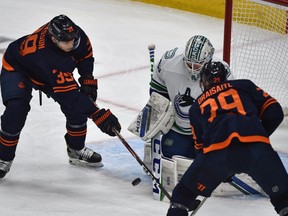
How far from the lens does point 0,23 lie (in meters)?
8.59

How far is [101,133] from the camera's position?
6129 millimetres

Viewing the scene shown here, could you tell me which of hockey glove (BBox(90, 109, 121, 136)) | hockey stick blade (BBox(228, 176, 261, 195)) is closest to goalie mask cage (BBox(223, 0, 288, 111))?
hockey stick blade (BBox(228, 176, 261, 195))

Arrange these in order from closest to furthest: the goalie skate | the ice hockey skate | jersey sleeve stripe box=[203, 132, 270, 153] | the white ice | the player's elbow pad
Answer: jersey sleeve stripe box=[203, 132, 270, 153]
the player's elbow pad
the white ice
the ice hockey skate
the goalie skate

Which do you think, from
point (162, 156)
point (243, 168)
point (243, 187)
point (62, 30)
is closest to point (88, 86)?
point (62, 30)

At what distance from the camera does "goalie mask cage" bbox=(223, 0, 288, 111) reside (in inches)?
248

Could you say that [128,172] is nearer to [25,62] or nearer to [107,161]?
[107,161]

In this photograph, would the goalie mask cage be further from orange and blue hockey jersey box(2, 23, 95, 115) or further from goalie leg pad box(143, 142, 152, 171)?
orange and blue hockey jersey box(2, 23, 95, 115)

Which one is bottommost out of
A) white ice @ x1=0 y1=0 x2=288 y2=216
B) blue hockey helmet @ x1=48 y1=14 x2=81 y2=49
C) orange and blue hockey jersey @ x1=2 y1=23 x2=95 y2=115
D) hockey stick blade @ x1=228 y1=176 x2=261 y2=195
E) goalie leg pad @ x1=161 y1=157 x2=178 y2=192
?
white ice @ x1=0 y1=0 x2=288 y2=216

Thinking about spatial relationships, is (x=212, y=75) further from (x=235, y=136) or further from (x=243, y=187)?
(x=243, y=187)

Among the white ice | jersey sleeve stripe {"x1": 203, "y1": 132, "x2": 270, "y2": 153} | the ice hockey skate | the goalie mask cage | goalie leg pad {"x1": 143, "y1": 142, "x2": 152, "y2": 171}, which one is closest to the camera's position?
jersey sleeve stripe {"x1": 203, "y1": 132, "x2": 270, "y2": 153}

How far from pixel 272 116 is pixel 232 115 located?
0.25 metres

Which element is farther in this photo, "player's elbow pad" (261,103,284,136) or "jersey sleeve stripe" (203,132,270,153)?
"player's elbow pad" (261,103,284,136)

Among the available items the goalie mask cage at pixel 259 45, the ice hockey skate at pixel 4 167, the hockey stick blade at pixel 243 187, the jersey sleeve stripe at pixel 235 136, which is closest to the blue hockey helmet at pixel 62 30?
the ice hockey skate at pixel 4 167

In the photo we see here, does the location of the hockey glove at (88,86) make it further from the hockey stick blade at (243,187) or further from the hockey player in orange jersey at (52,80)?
the hockey stick blade at (243,187)
